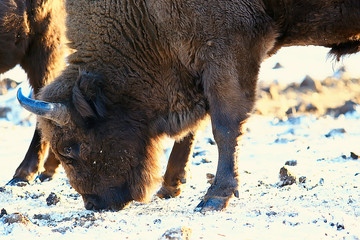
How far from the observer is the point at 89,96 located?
4594 mm

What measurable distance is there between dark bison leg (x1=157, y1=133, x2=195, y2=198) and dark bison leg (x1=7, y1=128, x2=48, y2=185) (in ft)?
5.49

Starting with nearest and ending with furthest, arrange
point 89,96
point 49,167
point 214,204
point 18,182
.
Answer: point 214,204 → point 89,96 → point 18,182 → point 49,167

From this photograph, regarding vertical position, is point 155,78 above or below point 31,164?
above

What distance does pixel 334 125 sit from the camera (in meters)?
8.24

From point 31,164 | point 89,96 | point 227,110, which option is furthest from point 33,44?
point 227,110

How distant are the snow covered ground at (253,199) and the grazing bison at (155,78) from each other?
0.27 m

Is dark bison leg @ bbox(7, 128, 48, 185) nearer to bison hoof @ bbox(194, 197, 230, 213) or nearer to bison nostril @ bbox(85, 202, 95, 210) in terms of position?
bison nostril @ bbox(85, 202, 95, 210)

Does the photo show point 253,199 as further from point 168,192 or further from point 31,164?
point 31,164

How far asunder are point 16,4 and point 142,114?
2.43m

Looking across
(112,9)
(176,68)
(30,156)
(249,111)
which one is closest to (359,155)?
(249,111)

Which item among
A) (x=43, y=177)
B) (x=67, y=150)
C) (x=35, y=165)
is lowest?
(x=43, y=177)

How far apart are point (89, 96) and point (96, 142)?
1.27ft

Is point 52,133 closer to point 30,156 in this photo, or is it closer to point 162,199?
point 162,199

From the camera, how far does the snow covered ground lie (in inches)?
132
